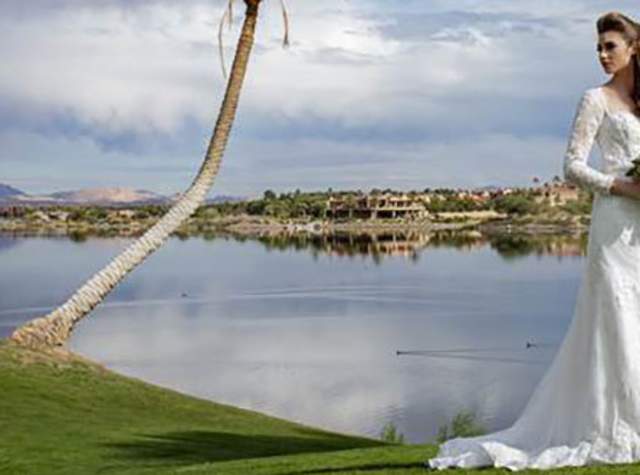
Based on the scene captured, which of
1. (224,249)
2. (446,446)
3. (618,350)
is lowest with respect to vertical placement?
(224,249)

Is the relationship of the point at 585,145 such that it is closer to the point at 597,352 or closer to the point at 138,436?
the point at 597,352

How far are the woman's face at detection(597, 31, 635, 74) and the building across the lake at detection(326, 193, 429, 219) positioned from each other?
156m

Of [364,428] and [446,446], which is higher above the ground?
[446,446]

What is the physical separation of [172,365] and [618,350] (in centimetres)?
3013

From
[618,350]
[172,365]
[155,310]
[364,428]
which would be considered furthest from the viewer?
[155,310]

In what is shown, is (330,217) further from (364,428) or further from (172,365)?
(364,428)

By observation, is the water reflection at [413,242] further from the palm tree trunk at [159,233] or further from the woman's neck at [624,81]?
the woman's neck at [624,81]

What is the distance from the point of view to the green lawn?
30.1ft

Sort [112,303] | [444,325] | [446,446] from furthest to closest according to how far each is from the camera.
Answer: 1. [112,303]
2. [444,325]
3. [446,446]

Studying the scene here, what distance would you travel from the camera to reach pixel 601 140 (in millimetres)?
6230

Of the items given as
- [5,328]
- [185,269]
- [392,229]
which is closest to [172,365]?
[5,328]

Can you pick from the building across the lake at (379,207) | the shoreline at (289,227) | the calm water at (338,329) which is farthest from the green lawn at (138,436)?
the building across the lake at (379,207)

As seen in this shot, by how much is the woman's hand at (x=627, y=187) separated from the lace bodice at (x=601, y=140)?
0.03 m

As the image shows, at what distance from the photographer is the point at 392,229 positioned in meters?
Result: 156
